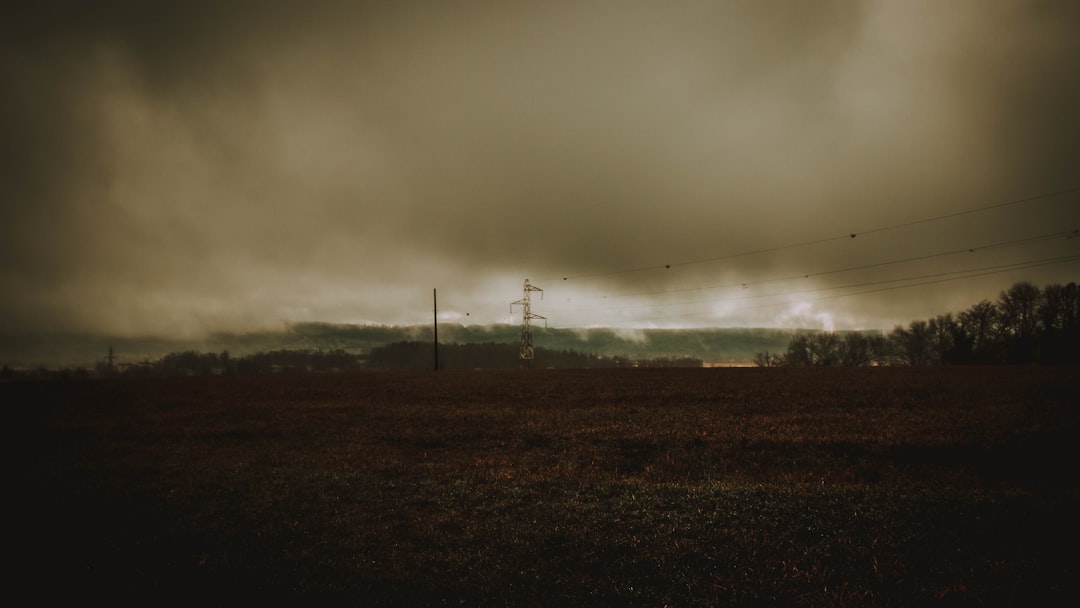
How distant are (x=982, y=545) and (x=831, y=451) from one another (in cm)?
1037

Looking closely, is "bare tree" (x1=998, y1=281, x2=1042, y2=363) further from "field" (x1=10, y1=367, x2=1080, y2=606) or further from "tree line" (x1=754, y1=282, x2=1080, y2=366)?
"field" (x1=10, y1=367, x2=1080, y2=606)

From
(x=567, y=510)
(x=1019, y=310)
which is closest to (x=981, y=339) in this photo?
(x=1019, y=310)

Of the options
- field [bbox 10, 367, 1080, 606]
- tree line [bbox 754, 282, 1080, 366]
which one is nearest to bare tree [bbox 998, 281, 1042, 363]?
tree line [bbox 754, 282, 1080, 366]

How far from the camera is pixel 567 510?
12766mm

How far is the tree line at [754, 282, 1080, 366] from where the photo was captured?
8631 centimetres

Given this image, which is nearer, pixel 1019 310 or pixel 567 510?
pixel 567 510

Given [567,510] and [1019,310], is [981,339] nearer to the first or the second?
[1019,310]

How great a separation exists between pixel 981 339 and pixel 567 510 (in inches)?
5520

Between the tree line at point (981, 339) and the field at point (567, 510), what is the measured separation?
86085 mm

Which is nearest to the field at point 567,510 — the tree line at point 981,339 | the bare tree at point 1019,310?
the tree line at point 981,339

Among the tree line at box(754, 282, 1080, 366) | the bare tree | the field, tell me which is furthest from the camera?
the bare tree

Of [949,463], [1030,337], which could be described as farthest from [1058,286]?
[949,463]

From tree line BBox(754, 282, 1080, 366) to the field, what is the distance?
86.1 metres

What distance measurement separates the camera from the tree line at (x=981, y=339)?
8631 centimetres
